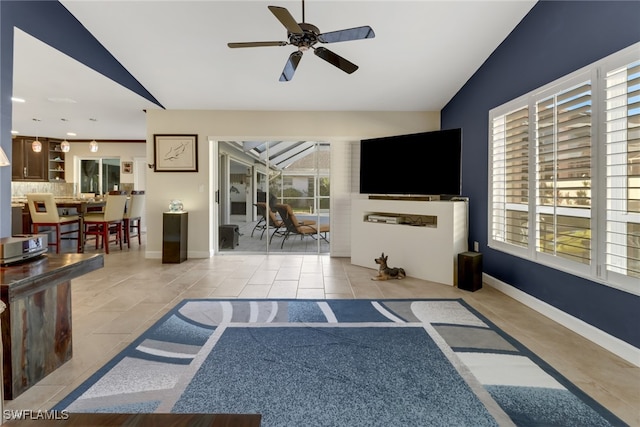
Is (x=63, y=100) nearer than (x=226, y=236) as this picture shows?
Yes

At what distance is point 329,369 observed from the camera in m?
1.97

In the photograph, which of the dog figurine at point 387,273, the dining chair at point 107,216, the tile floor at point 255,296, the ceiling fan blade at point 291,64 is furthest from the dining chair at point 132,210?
the dog figurine at point 387,273

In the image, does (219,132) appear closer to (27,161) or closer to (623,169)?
(623,169)

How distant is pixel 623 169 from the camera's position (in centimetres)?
220

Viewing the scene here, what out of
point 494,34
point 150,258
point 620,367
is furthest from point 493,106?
point 150,258

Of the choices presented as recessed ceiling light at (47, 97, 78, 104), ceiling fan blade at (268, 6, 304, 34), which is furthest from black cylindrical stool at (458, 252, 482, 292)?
recessed ceiling light at (47, 97, 78, 104)

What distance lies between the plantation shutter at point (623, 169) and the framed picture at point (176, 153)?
501cm

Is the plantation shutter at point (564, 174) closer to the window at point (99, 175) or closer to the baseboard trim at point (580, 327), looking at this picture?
the baseboard trim at point (580, 327)

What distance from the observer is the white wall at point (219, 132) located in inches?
211

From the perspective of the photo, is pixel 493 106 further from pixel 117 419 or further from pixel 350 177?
pixel 117 419

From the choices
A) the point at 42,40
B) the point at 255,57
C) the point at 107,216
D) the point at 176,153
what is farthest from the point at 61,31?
the point at 107,216

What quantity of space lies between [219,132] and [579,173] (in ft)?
15.3

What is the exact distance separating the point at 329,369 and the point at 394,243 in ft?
8.61

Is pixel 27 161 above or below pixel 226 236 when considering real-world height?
above
